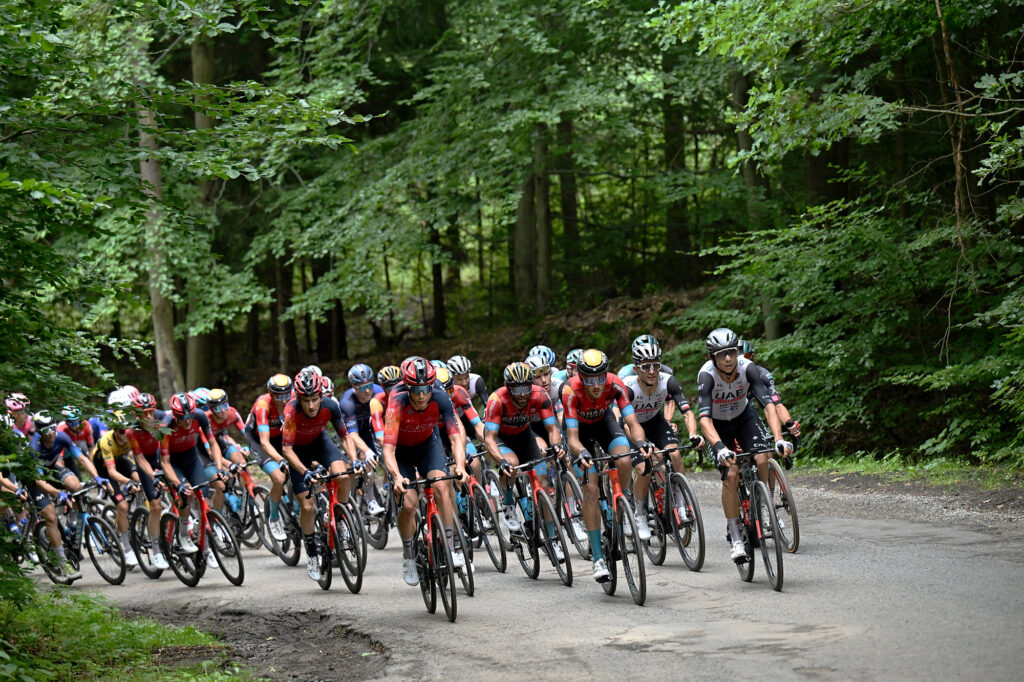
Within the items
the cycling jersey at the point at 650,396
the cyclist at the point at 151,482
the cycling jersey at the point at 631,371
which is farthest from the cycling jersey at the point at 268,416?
the cycling jersey at the point at 650,396

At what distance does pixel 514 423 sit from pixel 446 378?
1409 mm

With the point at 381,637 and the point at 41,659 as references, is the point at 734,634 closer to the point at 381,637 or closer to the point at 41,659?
the point at 381,637

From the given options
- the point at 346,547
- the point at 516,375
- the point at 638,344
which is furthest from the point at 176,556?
the point at 638,344

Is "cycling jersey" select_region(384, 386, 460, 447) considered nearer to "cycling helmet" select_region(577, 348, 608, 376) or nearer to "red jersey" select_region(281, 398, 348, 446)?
Result: "cycling helmet" select_region(577, 348, 608, 376)

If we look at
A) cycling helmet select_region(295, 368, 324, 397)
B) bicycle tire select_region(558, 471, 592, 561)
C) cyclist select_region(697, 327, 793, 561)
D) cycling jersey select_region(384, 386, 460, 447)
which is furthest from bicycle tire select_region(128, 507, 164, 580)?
cyclist select_region(697, 327, 793, 561)

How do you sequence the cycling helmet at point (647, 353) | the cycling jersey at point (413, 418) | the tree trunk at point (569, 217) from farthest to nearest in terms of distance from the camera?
the tree trunk at point (569, 217) → the cycling helmet at point (647, 353) → the cycling jersey at point (413, 418)

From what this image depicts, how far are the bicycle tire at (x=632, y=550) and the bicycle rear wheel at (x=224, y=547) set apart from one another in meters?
5.21

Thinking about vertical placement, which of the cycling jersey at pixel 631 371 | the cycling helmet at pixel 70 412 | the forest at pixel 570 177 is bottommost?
the cycling helmet at pixel 70 412

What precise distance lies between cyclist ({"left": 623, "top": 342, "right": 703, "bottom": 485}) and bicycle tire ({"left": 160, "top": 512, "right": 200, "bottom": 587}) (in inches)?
218

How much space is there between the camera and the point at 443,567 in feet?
29.8

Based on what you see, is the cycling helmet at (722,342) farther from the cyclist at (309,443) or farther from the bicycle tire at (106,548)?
the bicycle tire at (106,548)

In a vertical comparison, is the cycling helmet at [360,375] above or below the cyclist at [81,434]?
above

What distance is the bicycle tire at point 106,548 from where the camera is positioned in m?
14.2

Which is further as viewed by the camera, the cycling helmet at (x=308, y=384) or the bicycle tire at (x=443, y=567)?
the cycling helmet at (x=308, y=384)
